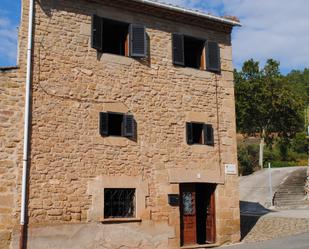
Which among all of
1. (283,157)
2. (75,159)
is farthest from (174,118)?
(283,157)

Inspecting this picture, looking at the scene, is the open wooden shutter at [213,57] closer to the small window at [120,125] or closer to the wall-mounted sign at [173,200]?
the small window at [120,125]

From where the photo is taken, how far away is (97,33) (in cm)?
1129

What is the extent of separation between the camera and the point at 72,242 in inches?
401

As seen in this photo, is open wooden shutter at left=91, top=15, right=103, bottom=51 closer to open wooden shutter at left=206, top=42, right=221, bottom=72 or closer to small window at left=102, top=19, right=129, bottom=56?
small window at left=102, top=19, right=129, bottom=56

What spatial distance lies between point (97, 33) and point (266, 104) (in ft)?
86.7

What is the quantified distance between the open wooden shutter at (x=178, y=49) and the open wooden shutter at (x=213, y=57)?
3.07 feet

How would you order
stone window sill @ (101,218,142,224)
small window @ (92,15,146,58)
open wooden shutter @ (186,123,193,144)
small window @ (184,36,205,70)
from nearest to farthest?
1. stone window sill @ (101,218,142,224)
2. small window @ (92,15,146,58)
3. open wooden shutter @ (186,123,193,144)
4. small window @ (184,36,205,70)

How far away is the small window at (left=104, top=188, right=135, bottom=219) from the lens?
10.9m

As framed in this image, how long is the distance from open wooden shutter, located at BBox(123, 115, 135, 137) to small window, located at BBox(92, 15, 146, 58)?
1788 mm

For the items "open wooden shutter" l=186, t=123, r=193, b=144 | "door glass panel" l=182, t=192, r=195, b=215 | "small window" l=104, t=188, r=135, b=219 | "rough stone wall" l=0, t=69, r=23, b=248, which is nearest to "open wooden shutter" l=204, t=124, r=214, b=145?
"open wooden shutter" l=186, t=123, r=193, b=144

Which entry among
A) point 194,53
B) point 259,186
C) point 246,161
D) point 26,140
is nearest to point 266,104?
point 246,161

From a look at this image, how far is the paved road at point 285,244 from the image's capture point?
1082cm

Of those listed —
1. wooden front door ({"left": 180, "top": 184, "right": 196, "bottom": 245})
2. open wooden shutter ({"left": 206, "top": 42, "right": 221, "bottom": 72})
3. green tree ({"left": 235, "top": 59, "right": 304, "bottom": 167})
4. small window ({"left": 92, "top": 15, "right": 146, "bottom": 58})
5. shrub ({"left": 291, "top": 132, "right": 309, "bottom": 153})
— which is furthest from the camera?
shrub ({"left": 291, "top": 132, "right": 309, "bottom": 153})

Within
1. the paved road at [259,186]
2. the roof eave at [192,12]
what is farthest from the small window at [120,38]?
the paved road at [259,186]
